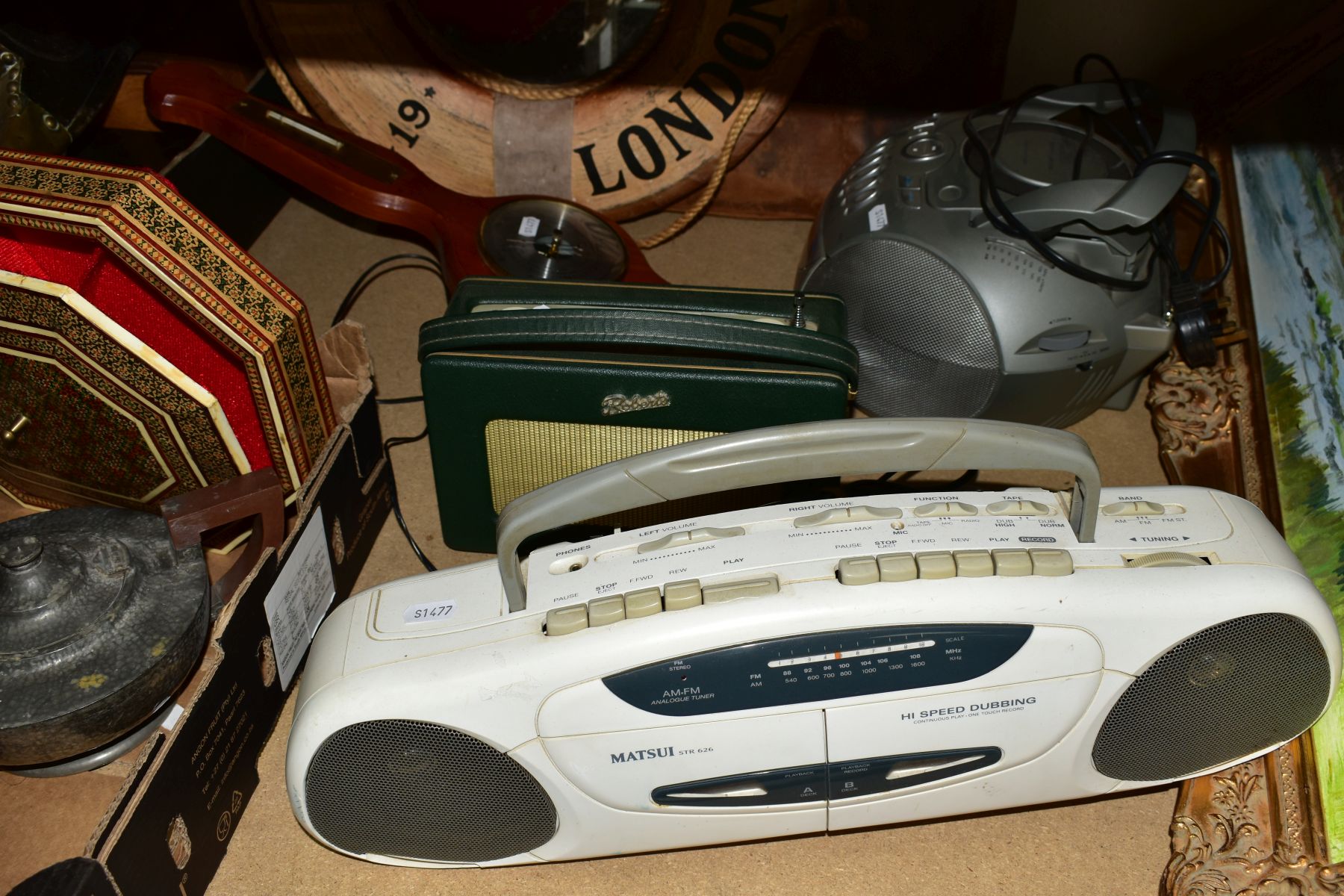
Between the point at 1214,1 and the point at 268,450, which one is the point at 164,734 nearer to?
the point at 268,450

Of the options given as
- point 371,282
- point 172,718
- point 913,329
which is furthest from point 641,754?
point 371,282

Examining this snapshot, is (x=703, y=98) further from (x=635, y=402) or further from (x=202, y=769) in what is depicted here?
(x=202, y=769)

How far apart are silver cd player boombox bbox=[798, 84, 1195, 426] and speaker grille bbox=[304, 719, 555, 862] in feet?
1.50

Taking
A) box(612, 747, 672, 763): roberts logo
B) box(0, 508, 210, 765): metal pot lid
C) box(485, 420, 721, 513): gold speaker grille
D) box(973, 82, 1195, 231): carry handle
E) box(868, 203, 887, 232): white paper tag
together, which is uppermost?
box(973, 82, 1195, 231): carry handle

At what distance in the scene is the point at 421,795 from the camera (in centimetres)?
62

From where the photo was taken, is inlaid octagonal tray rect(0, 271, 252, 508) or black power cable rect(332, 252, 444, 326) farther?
black power cable rect(332, 252, 444, 326)

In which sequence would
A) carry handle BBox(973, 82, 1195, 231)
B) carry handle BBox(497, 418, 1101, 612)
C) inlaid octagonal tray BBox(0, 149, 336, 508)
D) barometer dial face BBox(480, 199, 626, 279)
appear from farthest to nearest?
1. barometer dial face BBox(480, 199, 626, 279)
2. carry handle BBox(973, 82, 1195, 231)
3. inlaid octagonal tray BBox(0, 149, 336, 508)
4. carry handle BBox(497, 418, 1101, 612)

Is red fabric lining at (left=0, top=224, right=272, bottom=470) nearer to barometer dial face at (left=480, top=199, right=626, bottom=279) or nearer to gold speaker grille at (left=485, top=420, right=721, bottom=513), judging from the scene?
gold speaker grille at (left=485, top=420, right=721, bottom=513)

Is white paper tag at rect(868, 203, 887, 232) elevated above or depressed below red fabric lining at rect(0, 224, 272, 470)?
above

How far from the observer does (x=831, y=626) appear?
58 cm

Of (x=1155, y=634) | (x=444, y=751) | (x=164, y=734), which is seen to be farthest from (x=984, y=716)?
(x=164, y=734)

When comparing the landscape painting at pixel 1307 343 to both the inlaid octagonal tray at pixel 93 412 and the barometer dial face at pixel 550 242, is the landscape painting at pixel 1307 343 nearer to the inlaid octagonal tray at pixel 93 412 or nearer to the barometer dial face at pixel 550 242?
the barometer dial face at pixel 550 242

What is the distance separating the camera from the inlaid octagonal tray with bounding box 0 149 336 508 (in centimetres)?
68

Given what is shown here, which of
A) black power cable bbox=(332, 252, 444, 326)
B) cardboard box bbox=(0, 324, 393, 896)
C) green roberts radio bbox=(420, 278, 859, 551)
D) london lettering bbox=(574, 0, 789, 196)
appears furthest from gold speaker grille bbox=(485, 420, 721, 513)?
london lettering bbox=(574, 0, 789, 196)
